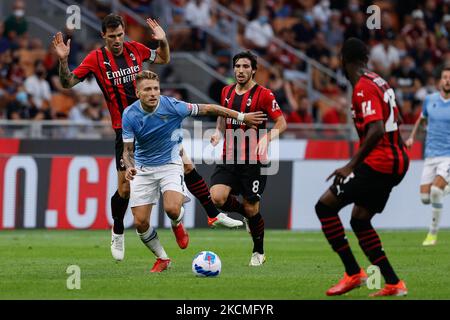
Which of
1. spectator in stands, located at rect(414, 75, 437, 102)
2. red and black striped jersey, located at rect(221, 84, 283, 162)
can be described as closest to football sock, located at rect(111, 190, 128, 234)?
red and black striped jersey, located at rect(221, 84, 283, 162)

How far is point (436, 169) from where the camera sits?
1683cm

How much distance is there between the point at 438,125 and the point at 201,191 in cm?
571

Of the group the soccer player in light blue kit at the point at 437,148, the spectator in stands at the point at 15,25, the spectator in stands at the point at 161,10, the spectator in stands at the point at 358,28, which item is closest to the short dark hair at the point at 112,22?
the soccer player in light blue kit at the point at 437,148

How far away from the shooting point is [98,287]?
33.1 feet

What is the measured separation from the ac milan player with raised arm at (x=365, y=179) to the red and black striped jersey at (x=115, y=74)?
3631 millimetres

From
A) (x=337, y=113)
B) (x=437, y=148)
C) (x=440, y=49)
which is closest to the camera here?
(x=437, y=148)

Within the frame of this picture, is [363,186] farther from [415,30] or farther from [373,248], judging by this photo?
[415,30]

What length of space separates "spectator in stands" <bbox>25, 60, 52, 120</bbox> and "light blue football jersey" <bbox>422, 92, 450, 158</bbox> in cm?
817

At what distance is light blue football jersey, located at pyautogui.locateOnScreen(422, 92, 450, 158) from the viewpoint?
16.8m

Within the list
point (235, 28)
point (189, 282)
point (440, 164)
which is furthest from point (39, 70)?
point (189, 282)

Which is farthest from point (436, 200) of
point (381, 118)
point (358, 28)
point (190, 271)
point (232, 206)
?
point (358, 28)

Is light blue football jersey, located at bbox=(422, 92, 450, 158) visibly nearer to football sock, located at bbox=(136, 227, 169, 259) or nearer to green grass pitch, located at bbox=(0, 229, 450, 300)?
green grass pitch, located at bbox=(0, 229, 450, 300)

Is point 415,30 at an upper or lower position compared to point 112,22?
upper
